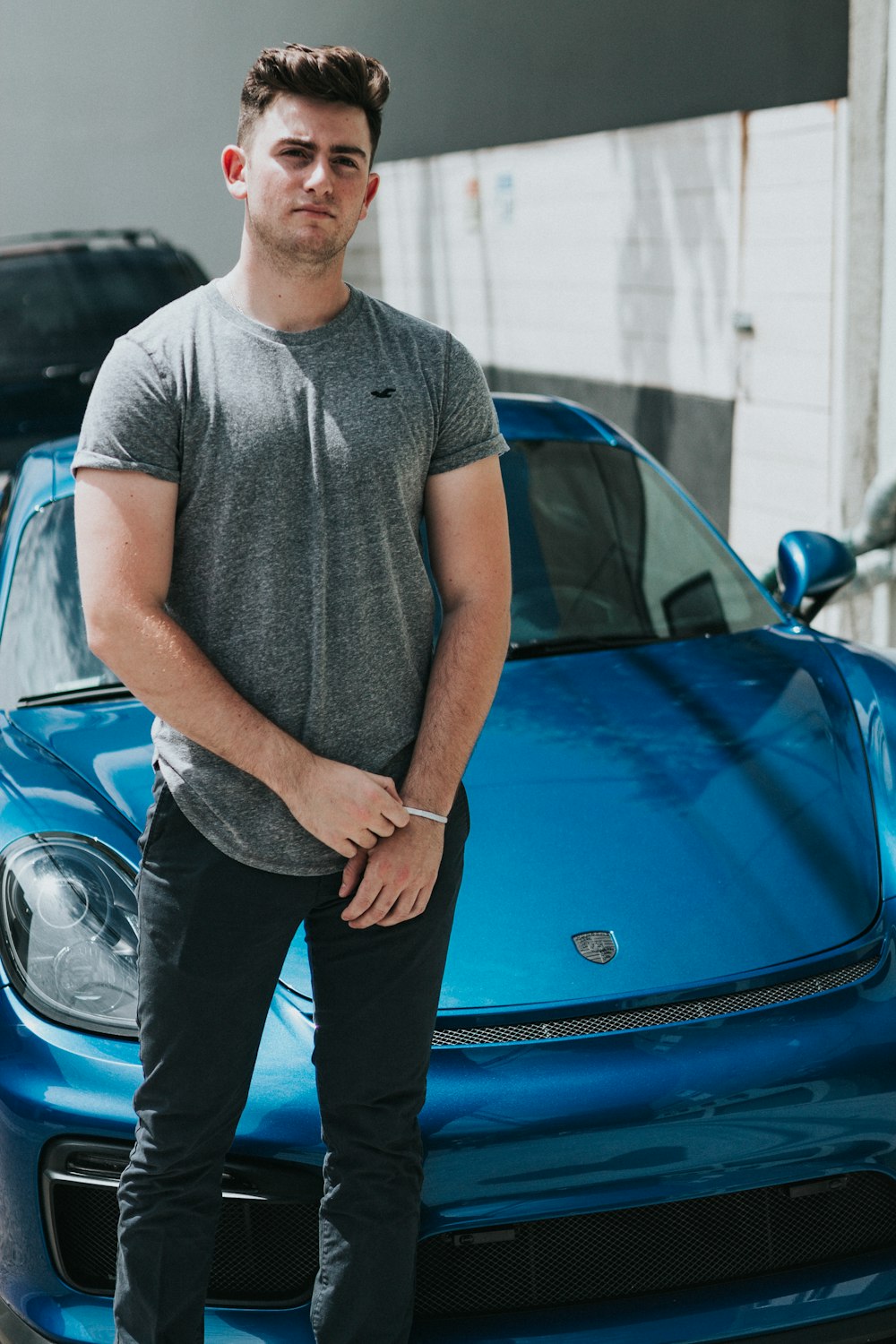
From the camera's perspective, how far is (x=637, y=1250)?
7.04ft

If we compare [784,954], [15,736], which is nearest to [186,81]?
[15,736]

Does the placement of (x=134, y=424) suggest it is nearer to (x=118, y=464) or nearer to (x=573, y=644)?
(x=118, y=464)

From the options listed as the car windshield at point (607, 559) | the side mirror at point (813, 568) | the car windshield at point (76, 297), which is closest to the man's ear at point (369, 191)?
the car windshield at point (607, 559)

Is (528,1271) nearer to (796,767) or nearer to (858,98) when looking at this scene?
(796,767)

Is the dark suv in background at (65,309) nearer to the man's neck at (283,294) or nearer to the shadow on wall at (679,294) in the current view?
the shadow on wall at (679,294)

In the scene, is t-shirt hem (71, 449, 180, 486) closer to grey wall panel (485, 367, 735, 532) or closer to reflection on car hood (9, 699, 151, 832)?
reflection on car hood (9, 699, 151, 832)

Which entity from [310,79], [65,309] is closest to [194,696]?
[310,79]

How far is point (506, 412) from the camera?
375 centimetres

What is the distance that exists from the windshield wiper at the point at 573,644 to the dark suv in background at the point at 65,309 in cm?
435

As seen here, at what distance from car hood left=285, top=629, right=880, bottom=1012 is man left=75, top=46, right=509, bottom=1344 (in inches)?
13.4

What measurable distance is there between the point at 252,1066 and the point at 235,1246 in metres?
0.34

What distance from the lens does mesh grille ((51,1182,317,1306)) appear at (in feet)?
6.90

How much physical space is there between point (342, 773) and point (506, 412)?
2.08m

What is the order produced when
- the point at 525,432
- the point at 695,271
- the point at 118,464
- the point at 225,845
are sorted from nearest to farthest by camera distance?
the point at 118,464
the point at 225,845
the point at 525,432
the point at 695,271
